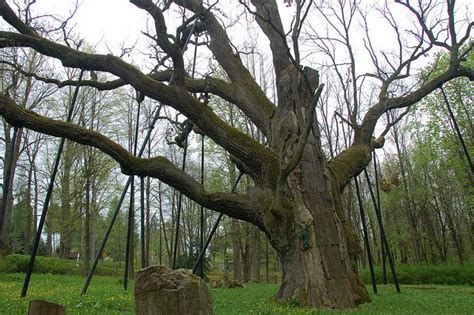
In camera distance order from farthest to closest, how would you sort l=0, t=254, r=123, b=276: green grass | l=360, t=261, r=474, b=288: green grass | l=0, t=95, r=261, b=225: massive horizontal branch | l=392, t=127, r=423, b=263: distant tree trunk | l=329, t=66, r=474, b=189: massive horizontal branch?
l=392, t=127, r=423, b=263: distant tree trunk < l=360, t=261, r=474, b=288: green grass < l=0, t=254, r=123, b=276: green grass < l=329, t=66, r=474, b=189: massive horizontal branch < l=0, t=95, r=261, b=225: massive horizontal branch

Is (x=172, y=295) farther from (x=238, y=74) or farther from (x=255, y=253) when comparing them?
(x=255, y=253)

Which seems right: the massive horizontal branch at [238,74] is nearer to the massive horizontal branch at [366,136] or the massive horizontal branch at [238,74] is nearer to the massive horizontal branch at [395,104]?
the massive horizontal branch at [366,136]

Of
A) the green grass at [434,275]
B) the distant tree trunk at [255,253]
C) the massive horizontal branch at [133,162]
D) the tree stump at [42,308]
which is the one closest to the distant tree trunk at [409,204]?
the green grass at [434,275]

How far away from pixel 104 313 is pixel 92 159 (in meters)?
19.6

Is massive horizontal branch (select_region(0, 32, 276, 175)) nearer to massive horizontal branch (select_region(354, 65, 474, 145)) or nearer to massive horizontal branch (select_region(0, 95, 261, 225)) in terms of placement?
massive horizontal branch (select_region(0, 95, 261, 225))

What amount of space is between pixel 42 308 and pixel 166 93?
707 centimetres

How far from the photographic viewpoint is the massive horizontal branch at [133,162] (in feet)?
25.2

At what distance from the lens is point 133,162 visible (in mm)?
8109

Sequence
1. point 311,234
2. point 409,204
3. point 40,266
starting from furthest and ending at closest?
point 409,204
point 40,266
point 311,234

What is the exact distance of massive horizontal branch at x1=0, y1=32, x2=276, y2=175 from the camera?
8.59 meters

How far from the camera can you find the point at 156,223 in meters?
43.0

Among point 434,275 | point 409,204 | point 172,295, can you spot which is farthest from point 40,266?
point 409,204

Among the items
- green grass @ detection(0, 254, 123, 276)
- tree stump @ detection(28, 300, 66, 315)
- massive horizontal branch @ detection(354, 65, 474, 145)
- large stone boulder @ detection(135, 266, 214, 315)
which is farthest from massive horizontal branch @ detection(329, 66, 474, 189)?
green grass @ detection(0, 254, 123, 276)

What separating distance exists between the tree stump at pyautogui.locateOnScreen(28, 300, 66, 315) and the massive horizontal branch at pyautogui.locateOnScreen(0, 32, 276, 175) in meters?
7.00
